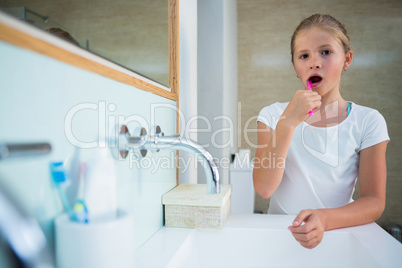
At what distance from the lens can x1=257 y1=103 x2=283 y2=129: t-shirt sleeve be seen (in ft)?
2.99

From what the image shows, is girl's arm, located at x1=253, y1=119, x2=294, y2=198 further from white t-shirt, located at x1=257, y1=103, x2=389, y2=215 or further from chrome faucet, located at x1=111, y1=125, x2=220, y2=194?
chrome faucet, located at x1=111, y1=125, x2=220, y2=194

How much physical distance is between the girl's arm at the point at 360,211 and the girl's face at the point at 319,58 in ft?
0.74

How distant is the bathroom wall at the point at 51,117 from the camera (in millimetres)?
248

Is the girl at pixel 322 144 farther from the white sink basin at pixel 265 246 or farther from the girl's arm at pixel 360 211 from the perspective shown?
the white sink basin at pixel 265 246

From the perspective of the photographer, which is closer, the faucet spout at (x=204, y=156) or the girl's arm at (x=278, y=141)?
the faucet spout at (x=204, y=156)

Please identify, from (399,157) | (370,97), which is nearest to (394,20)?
(370,97)

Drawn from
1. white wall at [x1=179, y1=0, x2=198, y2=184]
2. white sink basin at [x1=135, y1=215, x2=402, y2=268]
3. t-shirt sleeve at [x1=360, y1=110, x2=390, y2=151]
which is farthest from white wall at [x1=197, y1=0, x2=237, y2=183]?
white sink basin at [x1=135, y1=215, x2=402, y2=268]

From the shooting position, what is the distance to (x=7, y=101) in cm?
24

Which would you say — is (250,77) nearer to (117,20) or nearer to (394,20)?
(394,20)

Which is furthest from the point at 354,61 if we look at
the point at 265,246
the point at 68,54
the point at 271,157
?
the point at 68,54

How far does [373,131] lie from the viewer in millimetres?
811

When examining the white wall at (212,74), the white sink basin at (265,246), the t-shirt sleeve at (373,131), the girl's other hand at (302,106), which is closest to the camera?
the white sink basin at (265,246)

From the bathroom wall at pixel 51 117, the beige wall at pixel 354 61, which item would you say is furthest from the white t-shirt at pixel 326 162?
the beige wall at pixel 354 61

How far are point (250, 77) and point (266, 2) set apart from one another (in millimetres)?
594
